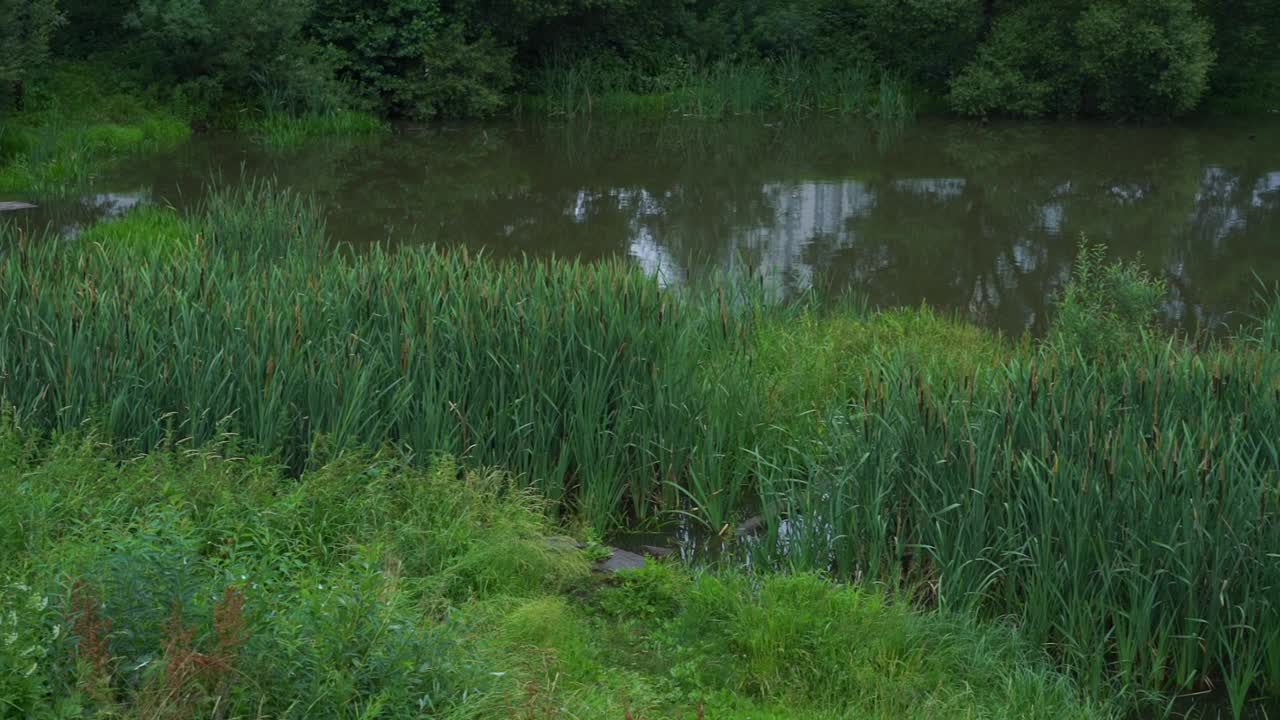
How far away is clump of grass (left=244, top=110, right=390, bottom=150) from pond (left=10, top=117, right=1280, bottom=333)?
31cm

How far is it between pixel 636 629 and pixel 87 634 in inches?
77.3

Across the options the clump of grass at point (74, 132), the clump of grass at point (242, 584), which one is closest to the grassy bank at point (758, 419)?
the clump of grass at point (242, 584)

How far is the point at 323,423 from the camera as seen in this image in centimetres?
559

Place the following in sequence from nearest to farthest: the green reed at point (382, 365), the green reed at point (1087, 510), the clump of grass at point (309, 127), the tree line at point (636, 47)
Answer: the green reed at point (1087, 510) < the green reed at point (382, 365) < the clump of grass at point (309, 127) < the tree line at point (636, 47)

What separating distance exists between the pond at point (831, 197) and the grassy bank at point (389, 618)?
186 inches

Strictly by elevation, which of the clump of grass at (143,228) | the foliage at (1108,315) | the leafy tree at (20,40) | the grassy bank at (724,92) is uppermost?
the leafy tree at (20,40)

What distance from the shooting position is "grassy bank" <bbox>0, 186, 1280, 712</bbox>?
183 inches

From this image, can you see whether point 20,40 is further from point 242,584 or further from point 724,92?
point 242,584

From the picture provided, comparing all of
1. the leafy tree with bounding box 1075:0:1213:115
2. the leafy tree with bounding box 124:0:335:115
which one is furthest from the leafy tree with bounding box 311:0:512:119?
the leafy tree with bounding box 1075:0:1213:115

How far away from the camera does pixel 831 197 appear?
14648mm

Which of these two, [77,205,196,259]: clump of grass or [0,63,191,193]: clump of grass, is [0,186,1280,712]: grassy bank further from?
[0,63,191,193]: clump of grass

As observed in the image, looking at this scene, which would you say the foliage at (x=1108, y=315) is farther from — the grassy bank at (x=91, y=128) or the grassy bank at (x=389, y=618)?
the grassy bank at (x=91, y=128)

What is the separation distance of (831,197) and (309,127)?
7.50m

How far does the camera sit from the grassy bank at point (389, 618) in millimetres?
3260
